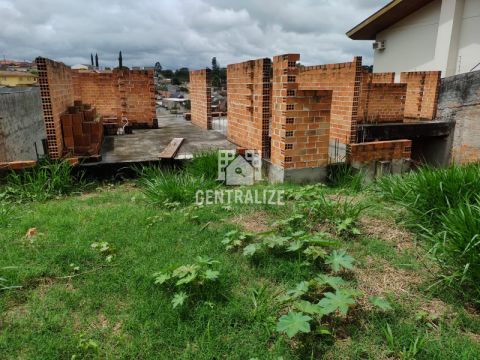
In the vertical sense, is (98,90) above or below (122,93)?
above

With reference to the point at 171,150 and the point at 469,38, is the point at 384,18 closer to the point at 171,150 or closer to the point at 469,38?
the point at 469,38

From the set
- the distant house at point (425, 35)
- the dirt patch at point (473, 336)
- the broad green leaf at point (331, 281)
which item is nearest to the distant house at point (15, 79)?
the distant house at point (425, 35)

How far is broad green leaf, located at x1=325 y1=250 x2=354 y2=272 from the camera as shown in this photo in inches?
105

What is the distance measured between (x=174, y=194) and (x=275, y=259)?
1991mm

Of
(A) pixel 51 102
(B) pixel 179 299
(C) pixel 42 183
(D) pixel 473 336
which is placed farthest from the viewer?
(A) pixel 51 102

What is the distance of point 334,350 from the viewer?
85.4 inches

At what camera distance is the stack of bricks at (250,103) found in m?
5.88

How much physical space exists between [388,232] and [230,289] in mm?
1887

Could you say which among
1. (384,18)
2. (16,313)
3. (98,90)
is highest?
(384,18)

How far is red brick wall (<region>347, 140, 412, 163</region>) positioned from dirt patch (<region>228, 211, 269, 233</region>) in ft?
8.90

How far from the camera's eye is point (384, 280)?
9.29ft

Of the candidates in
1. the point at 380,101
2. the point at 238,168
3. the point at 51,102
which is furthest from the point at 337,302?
the point at 380,101

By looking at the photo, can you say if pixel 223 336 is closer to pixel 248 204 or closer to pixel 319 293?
pixel 319 293

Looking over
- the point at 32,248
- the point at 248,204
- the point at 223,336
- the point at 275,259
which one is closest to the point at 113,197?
the point at 32,248
